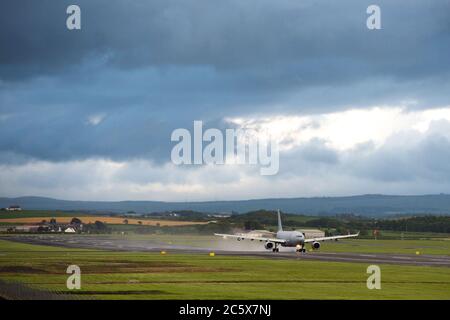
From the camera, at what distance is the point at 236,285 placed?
72500 millimetres

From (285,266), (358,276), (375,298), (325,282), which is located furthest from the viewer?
(285,266)

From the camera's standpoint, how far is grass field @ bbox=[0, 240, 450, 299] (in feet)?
213

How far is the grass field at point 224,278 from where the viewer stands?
64.9 metres

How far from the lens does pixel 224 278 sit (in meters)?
80.5

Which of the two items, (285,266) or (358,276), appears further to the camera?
(285,266)
